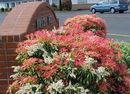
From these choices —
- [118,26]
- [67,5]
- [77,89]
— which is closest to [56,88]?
[77,89]

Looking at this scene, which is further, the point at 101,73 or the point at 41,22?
the point at 41,22

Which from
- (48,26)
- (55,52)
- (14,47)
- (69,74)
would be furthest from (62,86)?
(48,26)

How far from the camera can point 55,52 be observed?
5.44m

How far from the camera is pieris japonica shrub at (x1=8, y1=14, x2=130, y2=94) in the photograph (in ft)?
16.7

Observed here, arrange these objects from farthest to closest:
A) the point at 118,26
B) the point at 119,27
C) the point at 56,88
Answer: the point at 118,26, the point at 119,27, the point at 56,88

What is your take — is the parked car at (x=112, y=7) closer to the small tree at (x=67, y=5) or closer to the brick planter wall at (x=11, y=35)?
the small tree at (x=67, y=5)

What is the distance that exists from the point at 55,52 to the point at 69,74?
46 cm

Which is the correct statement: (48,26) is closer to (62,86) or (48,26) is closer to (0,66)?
(0,66)

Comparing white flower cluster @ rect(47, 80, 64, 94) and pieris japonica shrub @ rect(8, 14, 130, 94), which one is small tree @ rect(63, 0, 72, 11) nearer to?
pieris japonica shrub @ rect(8, 14, 130, 94)

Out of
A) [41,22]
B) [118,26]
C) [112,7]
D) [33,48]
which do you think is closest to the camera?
[33,48]

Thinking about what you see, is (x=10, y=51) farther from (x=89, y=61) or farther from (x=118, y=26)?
(x=118, y=26)

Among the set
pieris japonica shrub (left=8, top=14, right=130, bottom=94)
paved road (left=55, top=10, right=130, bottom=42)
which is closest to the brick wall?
pieris japonica shrub (left=8, top=14, right=130, bottom=94)

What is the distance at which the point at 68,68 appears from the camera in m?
5.12

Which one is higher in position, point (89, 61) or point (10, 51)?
point (89, 61)
